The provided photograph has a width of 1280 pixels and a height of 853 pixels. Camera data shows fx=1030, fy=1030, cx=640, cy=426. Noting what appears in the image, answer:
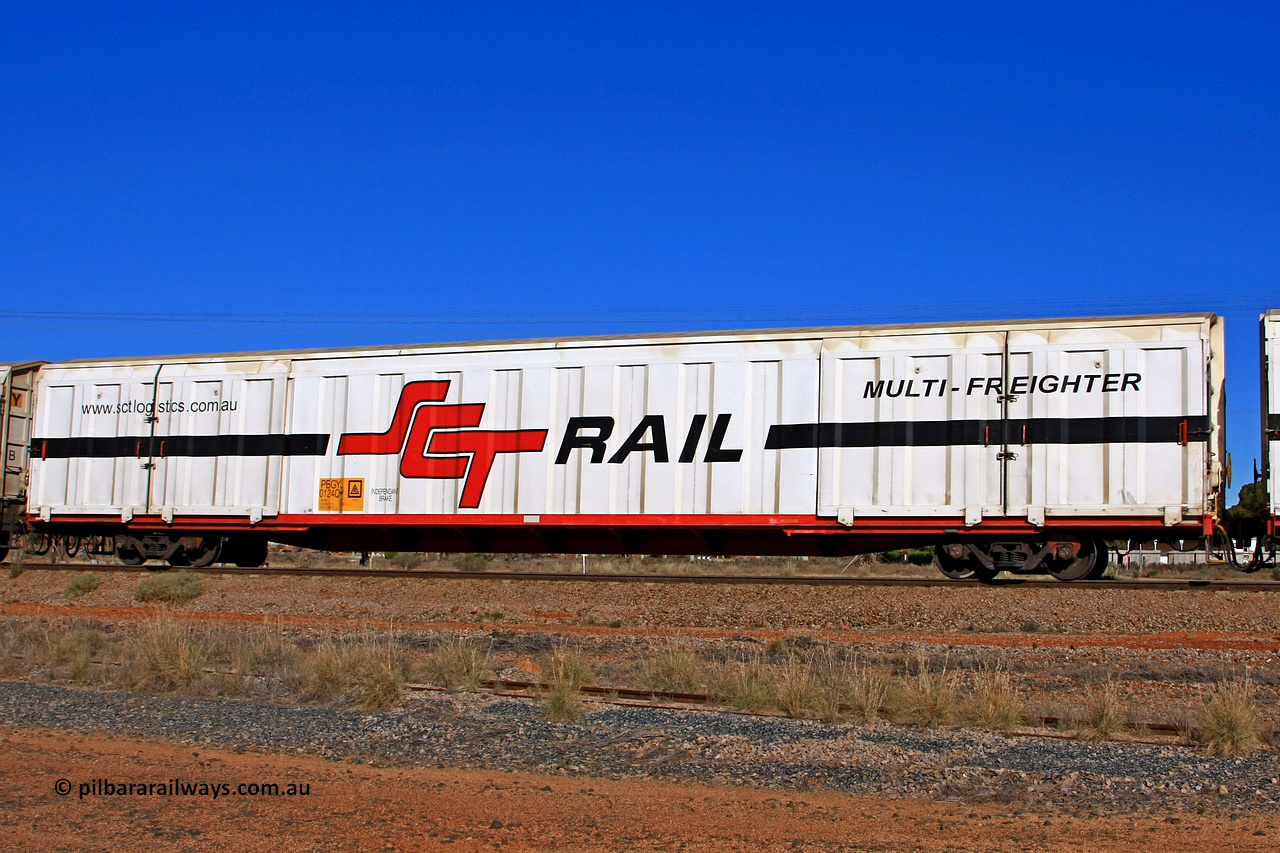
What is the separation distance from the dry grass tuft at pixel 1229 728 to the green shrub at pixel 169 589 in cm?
1393

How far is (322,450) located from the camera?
16.1 meters

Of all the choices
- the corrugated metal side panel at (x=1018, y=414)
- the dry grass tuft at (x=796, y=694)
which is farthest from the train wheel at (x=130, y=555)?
the dry grass tuft at (x=796, y=694)

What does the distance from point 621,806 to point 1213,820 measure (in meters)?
3.28

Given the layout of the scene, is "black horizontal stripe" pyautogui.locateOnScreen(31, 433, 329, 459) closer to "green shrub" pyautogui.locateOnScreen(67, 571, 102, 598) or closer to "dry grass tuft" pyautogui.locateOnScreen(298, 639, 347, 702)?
"green shrub" pyautogui.locateOnScreen(67, 571, 102, 598)

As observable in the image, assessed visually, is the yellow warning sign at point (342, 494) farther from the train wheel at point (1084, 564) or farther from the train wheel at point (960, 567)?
the train wheel at point (1084, 564)

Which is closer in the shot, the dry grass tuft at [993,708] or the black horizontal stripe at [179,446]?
the dry grass tuft at [993,708]

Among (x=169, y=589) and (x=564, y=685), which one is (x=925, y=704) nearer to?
(x=564, y=685)

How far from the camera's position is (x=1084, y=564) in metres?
14.0

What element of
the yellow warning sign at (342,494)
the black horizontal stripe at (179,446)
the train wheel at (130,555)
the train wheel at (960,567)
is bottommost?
the train wheel at (130,555)

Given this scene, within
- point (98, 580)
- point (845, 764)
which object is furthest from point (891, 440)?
point (98, 580)

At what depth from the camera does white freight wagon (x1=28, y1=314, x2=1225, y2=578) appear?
13.3 meters

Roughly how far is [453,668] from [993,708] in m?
4.90

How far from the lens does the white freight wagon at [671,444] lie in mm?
13320

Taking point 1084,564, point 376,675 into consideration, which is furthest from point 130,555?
point 1084,564
